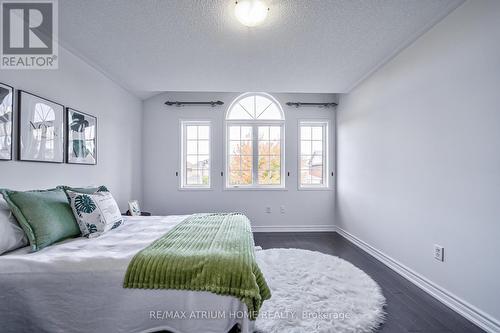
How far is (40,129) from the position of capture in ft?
6.45

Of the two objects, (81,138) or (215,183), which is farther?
(215,183)

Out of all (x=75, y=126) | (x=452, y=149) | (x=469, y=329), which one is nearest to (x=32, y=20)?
(x=75, y=126)

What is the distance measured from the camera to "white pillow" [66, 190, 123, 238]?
177 centimetres

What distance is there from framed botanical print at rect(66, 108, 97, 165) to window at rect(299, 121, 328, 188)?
10.6 ft

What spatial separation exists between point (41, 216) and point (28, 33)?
1.64 meters

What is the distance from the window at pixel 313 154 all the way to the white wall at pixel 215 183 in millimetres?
140

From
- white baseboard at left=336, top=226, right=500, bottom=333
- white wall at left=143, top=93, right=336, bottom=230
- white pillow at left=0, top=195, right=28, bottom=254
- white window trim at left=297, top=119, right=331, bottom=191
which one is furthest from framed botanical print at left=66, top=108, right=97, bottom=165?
white baseboard at left=336, top=226, right=500, bottom=333

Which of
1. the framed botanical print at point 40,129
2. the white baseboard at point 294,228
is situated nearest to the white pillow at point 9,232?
the framed botanical print at point 40,129

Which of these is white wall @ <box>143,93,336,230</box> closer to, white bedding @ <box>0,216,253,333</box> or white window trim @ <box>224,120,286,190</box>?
white window trim @ <box>224,120,286,190</box>

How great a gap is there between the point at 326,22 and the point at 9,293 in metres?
2.92

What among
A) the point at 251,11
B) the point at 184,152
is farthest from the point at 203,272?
the point at 184,152

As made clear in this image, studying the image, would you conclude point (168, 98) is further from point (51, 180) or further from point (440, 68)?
point (440, 68)

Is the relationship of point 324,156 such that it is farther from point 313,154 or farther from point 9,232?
point 9,232

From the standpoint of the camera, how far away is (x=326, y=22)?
75.4 inches
